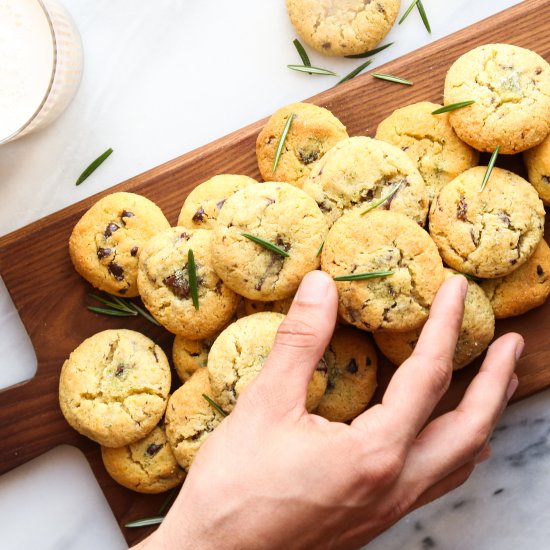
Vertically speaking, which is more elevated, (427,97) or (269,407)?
(427,97)

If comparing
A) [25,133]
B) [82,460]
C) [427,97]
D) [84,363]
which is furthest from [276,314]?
[25,133]

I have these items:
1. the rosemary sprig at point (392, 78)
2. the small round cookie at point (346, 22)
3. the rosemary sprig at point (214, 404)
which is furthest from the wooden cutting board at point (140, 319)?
the rosemary sprig at point (214, 404)

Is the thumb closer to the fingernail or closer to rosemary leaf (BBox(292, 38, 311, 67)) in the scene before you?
the fingernail

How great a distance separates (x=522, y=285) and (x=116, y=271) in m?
0.83

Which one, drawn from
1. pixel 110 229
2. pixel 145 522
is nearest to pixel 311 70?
pixel 110 229

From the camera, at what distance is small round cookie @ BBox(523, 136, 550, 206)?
1.36 m

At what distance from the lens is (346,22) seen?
1573 millimetres

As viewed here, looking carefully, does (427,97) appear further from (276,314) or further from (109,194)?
(109,194)

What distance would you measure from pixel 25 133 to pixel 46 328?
0.48 m

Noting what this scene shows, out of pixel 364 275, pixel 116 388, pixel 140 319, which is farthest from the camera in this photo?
pixel 140 319

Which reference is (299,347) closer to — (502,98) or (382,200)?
(382,200)

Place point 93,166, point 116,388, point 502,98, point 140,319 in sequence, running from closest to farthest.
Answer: point 502,98 < point 116,388 < point 140,319 < point 93,166

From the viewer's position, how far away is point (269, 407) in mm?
1109

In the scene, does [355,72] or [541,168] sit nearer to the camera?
[541,168]
